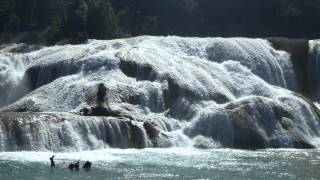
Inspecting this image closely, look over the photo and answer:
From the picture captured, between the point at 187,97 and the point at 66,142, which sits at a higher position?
the point at 187,97

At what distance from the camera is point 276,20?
10881cm

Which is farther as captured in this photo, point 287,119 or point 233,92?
point 233,92

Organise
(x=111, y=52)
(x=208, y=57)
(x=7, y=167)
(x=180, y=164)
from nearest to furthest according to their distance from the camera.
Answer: (x=7, y=167), (x=180, y=164), (x=111, y=52), (x=208, y=57)

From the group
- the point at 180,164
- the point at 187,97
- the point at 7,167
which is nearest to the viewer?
the point at 7,167

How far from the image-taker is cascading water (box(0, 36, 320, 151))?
47.0 meters

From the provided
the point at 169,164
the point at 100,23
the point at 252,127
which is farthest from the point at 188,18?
the point at 169,164

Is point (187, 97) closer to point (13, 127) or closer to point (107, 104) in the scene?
point (107, 104)

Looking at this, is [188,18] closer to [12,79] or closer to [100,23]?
[100,23]

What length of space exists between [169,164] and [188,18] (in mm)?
73524

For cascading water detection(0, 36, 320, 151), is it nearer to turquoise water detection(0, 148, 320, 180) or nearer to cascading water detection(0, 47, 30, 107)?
cascading water detection(0, 47, 30, 107)

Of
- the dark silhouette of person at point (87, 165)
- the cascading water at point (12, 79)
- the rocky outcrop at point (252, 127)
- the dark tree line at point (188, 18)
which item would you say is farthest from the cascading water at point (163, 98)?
the dark tree line at point (188, 18)

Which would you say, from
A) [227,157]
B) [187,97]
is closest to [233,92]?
[187,97]

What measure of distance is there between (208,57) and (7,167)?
105 feet

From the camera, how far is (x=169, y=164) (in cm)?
4075
